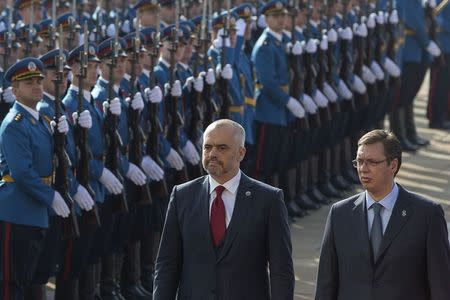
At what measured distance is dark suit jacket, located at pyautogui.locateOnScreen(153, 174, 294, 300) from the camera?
6590 millimetres

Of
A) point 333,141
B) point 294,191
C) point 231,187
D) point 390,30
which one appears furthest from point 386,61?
point 231,187

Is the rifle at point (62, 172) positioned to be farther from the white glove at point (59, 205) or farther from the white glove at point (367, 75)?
the white glove at point (367, 75)

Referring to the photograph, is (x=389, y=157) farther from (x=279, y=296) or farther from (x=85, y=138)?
(x=85, y=138)

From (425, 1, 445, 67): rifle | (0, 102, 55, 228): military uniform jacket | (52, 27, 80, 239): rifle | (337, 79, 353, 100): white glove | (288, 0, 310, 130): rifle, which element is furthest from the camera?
(425, 1, 445, 67): rifle

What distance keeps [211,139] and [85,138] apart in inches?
114

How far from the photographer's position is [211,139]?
6.51 meters

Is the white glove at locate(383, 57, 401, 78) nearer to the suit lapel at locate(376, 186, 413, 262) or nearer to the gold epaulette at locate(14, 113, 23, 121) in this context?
the gold epaulette at locate(14, 113, 23, 121)

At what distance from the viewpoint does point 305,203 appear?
43.7ft

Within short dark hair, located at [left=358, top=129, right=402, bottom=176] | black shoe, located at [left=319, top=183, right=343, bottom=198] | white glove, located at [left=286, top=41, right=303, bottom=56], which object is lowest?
black shoe, located at [left=319, top=183, right=343, bottom=198]

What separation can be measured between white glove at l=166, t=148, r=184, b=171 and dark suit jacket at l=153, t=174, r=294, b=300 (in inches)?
150

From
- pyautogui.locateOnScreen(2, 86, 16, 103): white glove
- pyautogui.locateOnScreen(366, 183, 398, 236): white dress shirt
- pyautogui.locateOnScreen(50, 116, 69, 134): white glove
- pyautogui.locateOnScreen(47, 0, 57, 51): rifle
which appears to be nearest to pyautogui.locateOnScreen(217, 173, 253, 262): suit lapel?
pyautogui.locateOnScreen(366, 183, 398, 236): white dress shirt

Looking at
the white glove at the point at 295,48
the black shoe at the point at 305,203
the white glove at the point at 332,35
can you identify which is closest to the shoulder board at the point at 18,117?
the white glove at the point at 295,48

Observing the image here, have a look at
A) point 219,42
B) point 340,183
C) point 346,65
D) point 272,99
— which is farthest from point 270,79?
point 340,183

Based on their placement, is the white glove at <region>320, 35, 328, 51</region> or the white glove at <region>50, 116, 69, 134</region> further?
the white glove at <region>320, 35, 328, 51</region>
